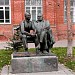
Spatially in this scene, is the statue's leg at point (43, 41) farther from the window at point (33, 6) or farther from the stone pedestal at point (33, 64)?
the window at point (33, 6)

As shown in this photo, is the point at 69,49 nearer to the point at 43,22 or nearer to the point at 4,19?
the point at 43,22

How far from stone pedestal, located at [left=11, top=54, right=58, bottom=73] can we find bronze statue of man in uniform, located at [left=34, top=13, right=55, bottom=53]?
19.0 inches

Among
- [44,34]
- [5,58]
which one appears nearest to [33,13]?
[5,58]

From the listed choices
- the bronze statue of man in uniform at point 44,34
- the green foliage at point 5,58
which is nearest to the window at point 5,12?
the green foliage at point 5,58

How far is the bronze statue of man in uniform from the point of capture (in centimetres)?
1196

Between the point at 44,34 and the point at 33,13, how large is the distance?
15.5 metres

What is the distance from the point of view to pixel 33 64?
11750 mm

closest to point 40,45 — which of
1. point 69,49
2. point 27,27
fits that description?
point 27,27

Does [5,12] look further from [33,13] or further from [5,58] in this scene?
[5,58]

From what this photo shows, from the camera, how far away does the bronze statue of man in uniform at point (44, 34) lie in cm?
1196

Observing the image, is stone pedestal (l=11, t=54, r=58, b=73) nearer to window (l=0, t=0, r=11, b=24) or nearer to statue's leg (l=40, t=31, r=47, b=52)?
statue's leg (l=40, t=31, r=47, b=52)

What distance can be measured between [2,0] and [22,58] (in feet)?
51.4

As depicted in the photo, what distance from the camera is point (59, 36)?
88.8 feet

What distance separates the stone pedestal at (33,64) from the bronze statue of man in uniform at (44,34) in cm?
48
